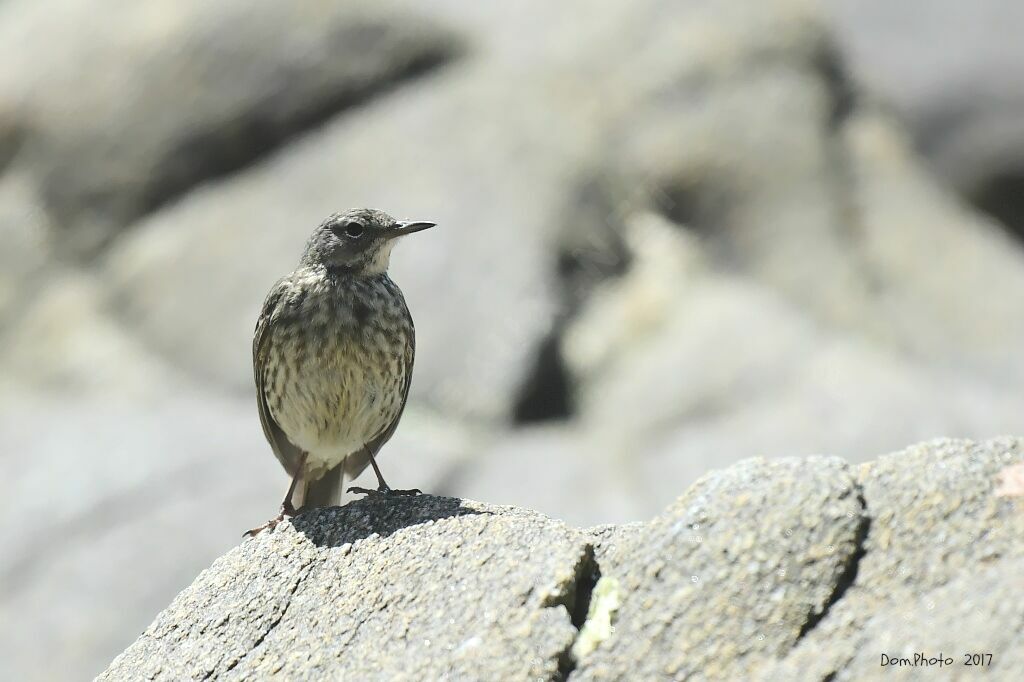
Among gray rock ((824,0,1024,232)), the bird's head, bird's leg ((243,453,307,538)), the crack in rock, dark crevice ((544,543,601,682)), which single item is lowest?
dark crevice ((544,543,601,682))

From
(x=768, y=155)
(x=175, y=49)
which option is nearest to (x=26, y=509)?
(x=175, y=49)

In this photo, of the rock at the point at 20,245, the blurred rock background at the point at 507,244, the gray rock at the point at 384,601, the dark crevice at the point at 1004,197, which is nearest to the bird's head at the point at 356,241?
the gray rock at the point at 384,601

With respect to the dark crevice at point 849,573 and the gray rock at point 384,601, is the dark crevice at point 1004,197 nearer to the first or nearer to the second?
the gray rock at point 384,601

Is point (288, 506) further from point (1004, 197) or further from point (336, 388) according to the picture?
point (1004, 197)

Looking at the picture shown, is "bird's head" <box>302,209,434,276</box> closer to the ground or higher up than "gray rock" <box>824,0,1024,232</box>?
closer to the ground

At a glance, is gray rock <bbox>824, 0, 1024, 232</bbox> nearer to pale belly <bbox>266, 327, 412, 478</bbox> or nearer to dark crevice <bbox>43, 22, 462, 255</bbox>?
dark crevice <bbox>43, 22, 462, 255</bbox>

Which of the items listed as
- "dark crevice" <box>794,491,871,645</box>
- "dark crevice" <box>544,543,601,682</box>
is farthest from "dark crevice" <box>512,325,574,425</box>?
"dark crevice" <box>794,491,871,645</box>
